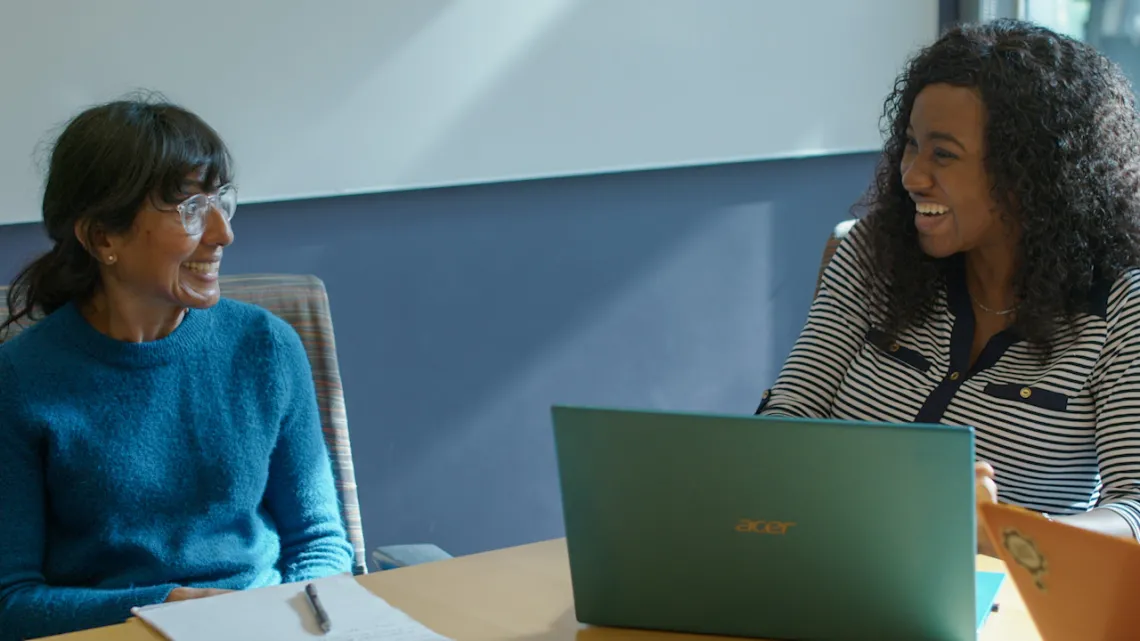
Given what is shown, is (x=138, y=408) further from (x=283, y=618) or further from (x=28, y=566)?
(x=283, y=618)

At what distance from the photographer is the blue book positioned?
121cm

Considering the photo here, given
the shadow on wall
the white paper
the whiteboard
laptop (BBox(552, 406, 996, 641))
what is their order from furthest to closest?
1. the shadow on wall
2. the whiteboard
3. the white paper
4. laptop (BBox(552, 406, 996, 641))

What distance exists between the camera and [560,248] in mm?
2689

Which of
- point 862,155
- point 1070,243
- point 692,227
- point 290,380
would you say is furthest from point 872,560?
point 862,155

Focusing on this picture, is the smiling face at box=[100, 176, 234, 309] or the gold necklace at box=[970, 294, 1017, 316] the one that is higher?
the smiling face at box=[100, 176, 234, 309]

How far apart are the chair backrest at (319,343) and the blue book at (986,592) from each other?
0.87 metres

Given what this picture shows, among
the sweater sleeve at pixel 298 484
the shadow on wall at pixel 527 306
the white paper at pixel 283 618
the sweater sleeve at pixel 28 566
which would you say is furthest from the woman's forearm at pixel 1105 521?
the shadow on wall at pixel 527 306

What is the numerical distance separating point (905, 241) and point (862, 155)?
1.28 metres

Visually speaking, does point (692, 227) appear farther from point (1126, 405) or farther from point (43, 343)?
point (43, 343)

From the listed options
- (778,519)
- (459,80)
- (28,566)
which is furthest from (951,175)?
(28,566)

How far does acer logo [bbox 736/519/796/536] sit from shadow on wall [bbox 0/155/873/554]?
148 centimetres

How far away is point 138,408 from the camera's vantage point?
156cm

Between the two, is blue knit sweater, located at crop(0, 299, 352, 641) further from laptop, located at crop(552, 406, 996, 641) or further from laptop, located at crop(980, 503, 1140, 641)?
laptop, located at crop(980, 503, 1140, 641)

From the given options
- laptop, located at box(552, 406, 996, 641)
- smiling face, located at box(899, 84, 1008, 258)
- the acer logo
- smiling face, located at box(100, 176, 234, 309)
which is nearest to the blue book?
laptop, located at box(552, 406, 996, 641)
